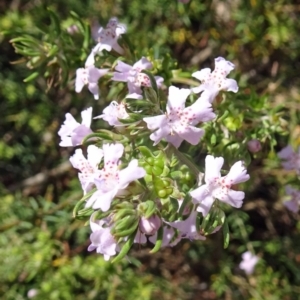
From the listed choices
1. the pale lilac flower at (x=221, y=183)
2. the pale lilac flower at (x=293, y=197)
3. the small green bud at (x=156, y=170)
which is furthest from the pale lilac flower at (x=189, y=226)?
the pale lilac flower at (x=293, y=197)

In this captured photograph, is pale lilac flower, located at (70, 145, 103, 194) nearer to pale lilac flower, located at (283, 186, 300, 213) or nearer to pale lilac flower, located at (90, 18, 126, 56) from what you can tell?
pale lilac flower, located at (90, 18, 126, 56)

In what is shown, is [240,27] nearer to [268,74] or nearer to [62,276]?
[268,74]

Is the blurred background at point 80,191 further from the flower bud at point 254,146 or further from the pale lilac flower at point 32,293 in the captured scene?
the flower bud at point 254,146

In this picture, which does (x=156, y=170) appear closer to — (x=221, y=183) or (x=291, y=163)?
(x=221, y=183)

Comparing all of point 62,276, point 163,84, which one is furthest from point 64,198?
point 163,84

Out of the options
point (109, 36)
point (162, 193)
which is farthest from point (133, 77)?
point (162, 193)
